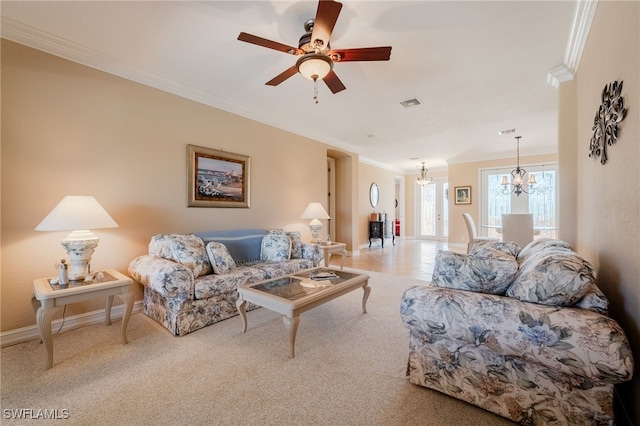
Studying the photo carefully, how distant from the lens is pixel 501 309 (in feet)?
4.12

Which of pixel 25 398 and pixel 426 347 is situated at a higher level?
pixel 426 347

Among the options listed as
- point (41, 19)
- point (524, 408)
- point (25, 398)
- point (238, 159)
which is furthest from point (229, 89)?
point (524, 408)

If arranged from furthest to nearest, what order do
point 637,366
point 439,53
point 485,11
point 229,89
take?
point 229,89 → point 439,53 → point 485,11 → point 637,366

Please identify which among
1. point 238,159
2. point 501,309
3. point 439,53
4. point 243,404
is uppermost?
point 439,53

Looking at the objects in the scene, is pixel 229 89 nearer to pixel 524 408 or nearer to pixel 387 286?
pixel 387 286

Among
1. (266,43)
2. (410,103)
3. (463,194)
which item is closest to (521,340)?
(266,43)

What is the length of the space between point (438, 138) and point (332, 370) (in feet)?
17.5

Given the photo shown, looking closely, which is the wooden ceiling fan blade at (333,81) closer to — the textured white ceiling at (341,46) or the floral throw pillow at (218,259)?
the textured white ceiling at (341,46)

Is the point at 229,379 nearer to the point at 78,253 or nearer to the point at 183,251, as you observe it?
the point at 183,251

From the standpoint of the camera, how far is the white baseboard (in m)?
2.12

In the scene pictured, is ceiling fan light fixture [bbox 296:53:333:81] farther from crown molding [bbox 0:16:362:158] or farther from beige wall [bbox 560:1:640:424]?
crown molding [bbox 0:16:362:158]

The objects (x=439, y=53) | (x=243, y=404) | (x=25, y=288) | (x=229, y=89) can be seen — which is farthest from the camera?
(x=229, y=89)

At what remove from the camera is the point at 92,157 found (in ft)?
8.38

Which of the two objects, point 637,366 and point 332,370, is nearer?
point 637,366
